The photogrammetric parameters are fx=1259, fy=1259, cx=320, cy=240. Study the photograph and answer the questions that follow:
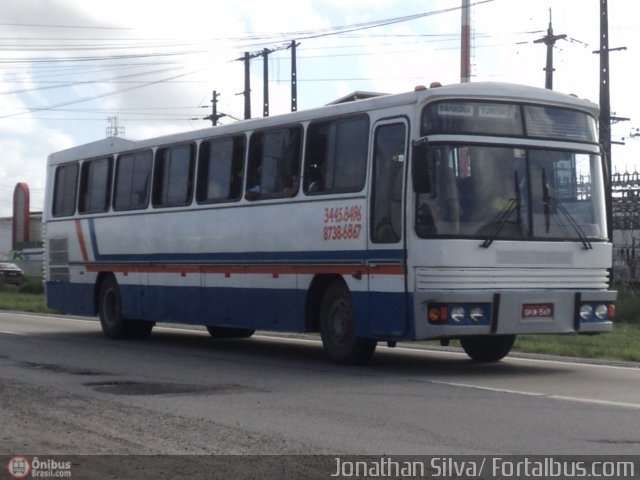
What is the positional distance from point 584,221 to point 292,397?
15.3ft

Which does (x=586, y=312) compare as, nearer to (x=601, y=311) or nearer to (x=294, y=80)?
(x=601, y=311)

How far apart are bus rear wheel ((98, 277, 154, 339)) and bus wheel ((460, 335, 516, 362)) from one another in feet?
22.8

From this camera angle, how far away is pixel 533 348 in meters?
18.4

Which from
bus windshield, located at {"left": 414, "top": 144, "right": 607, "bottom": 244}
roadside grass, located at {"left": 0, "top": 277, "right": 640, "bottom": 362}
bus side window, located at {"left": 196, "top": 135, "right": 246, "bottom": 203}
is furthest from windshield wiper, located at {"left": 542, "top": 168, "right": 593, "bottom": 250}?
bus side window, located at {"left": 196, "top": 135, "right": 246, "bottom": 203}

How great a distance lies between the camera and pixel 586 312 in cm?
1510

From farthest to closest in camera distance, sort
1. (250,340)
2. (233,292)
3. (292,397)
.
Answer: (250,340) < (233,292) < (292,397)

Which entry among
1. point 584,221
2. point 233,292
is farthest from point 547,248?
point 233,292

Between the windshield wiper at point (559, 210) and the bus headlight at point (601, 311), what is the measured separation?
0.73 metres

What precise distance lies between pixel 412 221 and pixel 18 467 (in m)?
7.11

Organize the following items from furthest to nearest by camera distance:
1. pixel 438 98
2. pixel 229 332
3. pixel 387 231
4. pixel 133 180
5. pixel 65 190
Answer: pixel 65 190 < pixel 229 332 < pixel 133 180 < pixel 387 231 < pixel 438 98

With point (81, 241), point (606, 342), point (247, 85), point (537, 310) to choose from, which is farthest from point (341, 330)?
point (247, 85)

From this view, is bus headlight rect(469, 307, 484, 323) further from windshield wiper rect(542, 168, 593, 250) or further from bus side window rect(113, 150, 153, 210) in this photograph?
bus side window rect(113, 150, 153, 210)

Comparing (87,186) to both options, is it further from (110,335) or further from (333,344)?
(333,344)

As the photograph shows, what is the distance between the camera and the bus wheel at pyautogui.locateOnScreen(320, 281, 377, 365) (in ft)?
51.3
